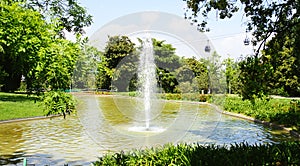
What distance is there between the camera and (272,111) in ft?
67.0

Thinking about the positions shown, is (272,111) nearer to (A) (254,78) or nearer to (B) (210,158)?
(A) (254,78)

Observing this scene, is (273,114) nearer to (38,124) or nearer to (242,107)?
(242,107)

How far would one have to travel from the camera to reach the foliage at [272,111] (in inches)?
651

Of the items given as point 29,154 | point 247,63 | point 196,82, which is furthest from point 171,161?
point 196,82

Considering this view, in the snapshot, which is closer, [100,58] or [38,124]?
[100,58]

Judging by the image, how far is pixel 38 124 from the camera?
16562 millimetres

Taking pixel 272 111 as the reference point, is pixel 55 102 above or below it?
above

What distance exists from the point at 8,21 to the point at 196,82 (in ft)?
76.8

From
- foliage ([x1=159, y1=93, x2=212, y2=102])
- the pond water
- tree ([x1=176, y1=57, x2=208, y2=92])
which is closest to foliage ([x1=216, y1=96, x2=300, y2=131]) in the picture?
the pond water

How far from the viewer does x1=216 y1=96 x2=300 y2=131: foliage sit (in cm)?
1653

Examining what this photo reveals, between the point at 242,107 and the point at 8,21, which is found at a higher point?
the point at 8,21

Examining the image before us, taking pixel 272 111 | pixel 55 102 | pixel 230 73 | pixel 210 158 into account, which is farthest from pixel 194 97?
pixel 55 102

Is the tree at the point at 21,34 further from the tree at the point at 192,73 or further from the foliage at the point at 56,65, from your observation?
the tree at the point at 192,73

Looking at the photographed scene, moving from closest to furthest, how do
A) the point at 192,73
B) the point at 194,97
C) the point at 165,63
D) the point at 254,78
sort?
the point at 254,78 → the point at 165,63 → the point at 192,73 → the point at 194,97
